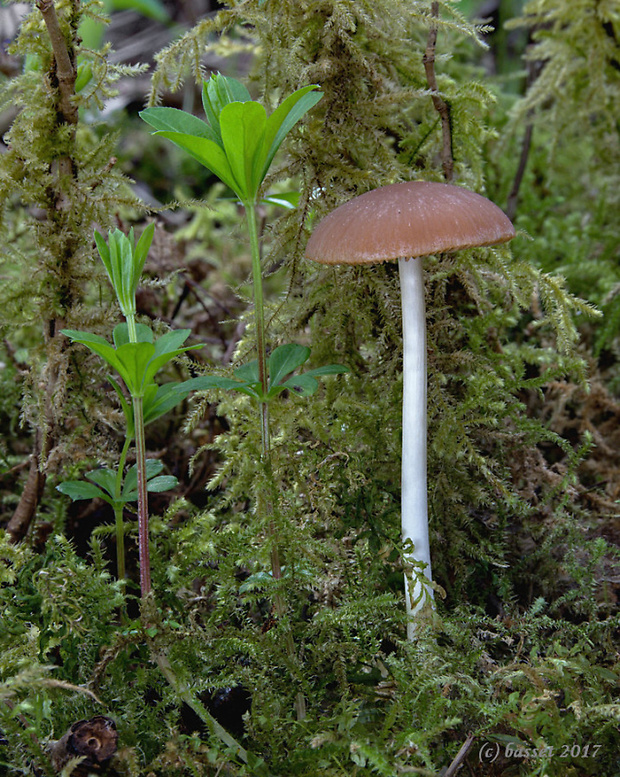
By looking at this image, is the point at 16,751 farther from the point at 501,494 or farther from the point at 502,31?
the point at 502,31

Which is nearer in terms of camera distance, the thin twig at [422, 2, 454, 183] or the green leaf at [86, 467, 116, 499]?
the green leaf at [86, 467, 116, 499]

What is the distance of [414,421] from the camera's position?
1.42 metres

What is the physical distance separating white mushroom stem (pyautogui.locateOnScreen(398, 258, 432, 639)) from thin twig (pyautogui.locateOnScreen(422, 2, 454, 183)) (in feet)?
1.53

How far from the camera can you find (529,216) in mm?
3135

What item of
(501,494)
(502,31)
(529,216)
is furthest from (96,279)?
(502,31)

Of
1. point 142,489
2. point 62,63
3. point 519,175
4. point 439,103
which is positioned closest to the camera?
point 142,489

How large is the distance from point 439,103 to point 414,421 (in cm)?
87

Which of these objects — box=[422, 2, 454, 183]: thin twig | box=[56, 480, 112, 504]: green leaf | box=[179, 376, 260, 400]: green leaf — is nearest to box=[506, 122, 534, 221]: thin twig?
box=[422, 2, 454, 183]: thin twig

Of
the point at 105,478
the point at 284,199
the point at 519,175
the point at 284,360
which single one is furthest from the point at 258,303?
the point at 519,175

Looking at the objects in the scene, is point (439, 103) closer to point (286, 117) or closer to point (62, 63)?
point (286, 117)

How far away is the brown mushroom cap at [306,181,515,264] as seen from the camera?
120 cm

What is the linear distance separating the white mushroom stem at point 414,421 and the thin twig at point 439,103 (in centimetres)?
47

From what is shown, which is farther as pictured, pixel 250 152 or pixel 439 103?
pixel 439 103

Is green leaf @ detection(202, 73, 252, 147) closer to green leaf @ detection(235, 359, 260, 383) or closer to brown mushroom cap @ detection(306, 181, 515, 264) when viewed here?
brown mushroom cap @ detection(306, 181, 515, 264)
